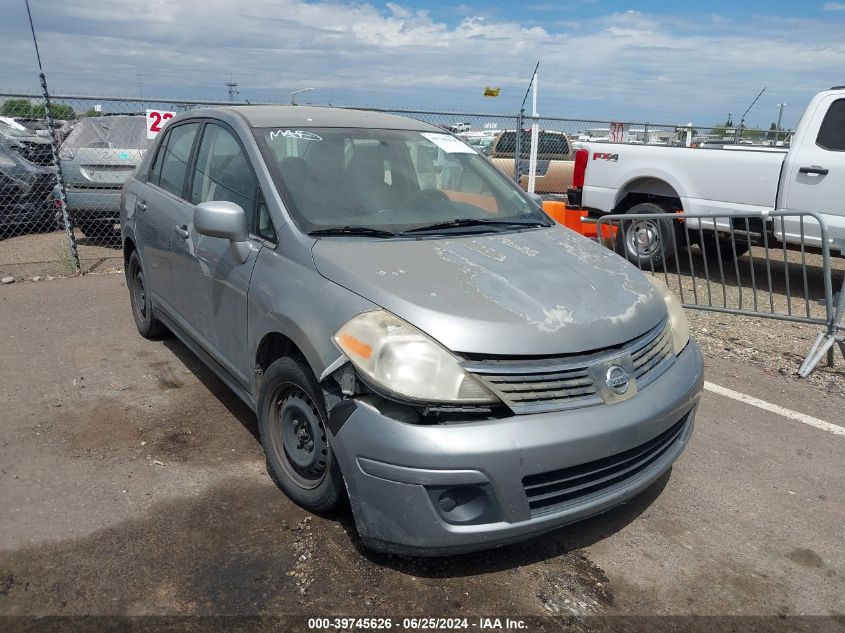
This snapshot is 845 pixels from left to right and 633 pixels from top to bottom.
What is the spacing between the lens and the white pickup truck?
285 inches

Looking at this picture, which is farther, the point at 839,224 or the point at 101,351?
the point at 839,224

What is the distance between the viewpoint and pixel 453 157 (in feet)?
13.8

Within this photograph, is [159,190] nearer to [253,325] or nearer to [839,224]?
[253,325]

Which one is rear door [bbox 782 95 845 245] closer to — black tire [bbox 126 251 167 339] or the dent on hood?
the dent on hood

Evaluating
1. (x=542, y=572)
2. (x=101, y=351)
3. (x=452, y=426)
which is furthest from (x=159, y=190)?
(x=542, y=572)

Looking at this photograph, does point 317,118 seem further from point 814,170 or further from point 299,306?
point 814,170

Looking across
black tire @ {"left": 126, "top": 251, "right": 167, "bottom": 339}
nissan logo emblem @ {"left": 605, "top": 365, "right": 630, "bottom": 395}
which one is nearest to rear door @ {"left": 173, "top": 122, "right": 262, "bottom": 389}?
black tire @ {"left": 126, "top": 251, "right": 167, "bottom": 339}

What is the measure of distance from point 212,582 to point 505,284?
66.0 inches

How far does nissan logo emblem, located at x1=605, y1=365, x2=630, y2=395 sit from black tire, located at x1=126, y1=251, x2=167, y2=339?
3.75 m

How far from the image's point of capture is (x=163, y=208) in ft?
14.6

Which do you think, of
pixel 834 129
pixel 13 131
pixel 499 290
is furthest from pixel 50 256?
pixel 834 129

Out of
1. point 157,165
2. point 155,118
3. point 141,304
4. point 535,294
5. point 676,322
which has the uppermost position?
point 155,118

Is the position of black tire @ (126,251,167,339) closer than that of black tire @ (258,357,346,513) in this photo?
No

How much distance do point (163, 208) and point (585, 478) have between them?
329 centimetres
